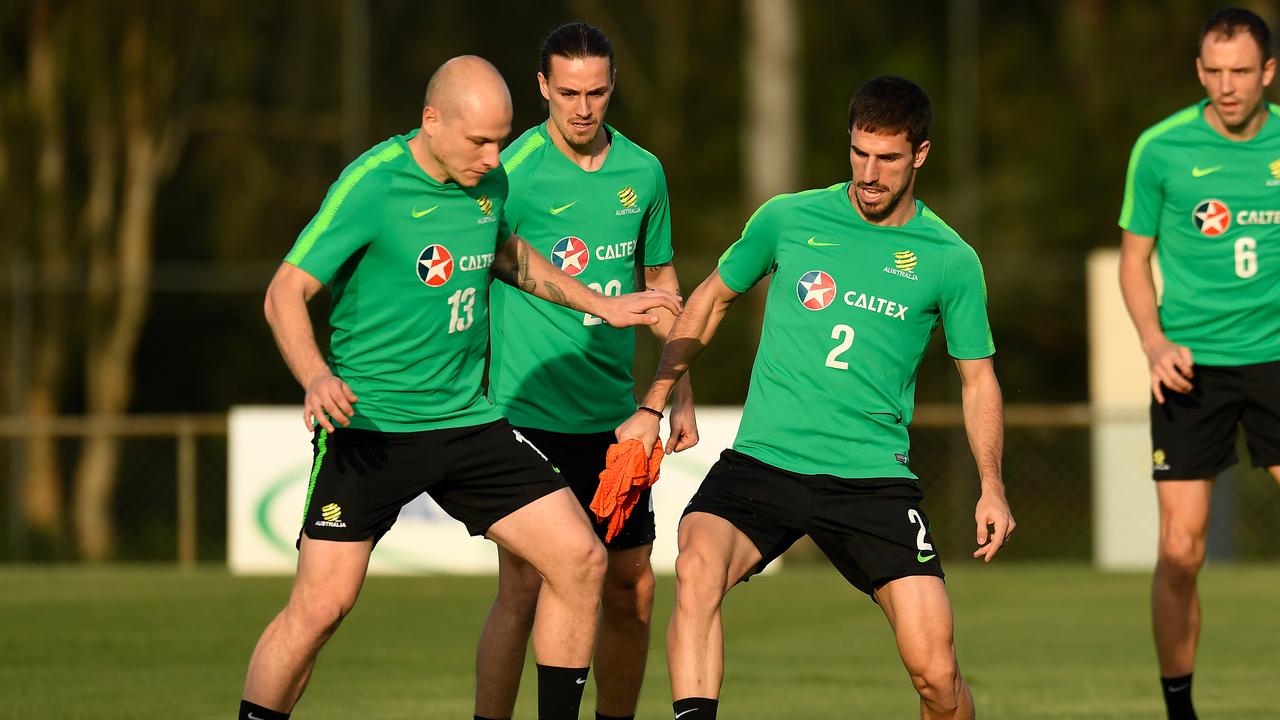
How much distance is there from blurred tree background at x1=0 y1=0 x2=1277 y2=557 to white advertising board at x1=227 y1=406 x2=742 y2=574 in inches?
Answer: 142

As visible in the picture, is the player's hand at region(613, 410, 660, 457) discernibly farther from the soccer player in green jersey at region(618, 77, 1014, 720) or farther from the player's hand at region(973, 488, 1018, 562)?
the player's hand at region(973, 488, 1018, 562)

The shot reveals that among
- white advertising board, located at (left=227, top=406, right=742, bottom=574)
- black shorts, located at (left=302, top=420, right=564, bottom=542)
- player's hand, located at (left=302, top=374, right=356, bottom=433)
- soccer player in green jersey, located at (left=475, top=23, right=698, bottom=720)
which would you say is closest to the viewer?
player's hand, located at (left=302, top=374, right=356, bottom=433)

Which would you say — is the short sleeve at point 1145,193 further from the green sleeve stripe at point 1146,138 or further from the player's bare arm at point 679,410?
the player's bare arm at point 679,410

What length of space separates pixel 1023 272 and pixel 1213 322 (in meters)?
12.5

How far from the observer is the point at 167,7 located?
19.5 metres

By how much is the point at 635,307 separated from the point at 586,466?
2.95 ft

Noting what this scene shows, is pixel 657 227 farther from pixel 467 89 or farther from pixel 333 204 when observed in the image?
pixel 333 204

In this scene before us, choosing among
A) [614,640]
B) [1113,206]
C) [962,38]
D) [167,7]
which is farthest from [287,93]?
[614,640]

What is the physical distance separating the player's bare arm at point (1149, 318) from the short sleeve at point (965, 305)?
1450 millimetres

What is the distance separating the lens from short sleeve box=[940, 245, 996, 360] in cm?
598

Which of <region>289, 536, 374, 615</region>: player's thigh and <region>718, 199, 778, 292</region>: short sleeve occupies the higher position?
<region>718, 199, 778, 292</region>: short sleeve

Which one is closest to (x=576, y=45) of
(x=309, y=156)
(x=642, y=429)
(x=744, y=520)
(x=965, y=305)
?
(x=642, y=429)

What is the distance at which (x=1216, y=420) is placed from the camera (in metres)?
7.34

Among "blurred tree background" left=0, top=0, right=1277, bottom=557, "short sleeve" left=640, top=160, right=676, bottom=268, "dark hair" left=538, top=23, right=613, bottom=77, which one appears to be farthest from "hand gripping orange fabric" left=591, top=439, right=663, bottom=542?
"blurred tree background" left=0, top=0, right=1277, bottom=557
